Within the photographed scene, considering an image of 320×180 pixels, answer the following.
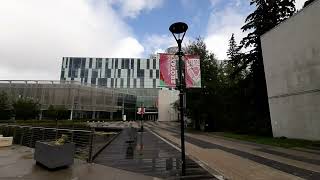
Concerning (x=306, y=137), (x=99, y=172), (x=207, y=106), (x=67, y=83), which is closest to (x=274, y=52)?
(x=306, y=137)

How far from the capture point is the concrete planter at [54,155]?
35.7 ft

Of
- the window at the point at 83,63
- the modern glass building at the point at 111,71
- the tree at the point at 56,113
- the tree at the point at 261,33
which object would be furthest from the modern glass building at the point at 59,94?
the tree at the point at 261,33

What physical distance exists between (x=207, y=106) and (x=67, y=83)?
53.6 metres

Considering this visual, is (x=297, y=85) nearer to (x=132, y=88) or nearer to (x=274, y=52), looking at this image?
(x=274, y=52)

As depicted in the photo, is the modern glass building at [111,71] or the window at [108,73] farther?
the window at [108,73]

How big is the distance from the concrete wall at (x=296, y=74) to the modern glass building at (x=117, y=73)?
86718 mm

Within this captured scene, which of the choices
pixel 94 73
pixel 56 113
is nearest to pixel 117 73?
pixel 94 73

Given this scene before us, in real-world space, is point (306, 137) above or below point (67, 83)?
below

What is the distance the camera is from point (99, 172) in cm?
1065

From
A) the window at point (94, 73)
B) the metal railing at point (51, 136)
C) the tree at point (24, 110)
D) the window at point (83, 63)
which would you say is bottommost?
the metal railing at point (51, 136)

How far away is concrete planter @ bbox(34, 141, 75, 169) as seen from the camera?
35.7ft

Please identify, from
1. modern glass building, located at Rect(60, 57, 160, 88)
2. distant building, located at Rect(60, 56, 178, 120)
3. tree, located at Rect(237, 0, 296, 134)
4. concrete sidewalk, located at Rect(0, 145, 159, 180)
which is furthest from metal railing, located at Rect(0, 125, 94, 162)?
modern glass building, located at Rect(60, 57, 160, 88)

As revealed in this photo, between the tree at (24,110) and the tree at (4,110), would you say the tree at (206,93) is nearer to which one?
the tree at (24,110)

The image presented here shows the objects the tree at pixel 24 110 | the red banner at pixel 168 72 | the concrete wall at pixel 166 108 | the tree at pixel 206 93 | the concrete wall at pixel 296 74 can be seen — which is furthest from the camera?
the concrete wall at pixel 166 108
